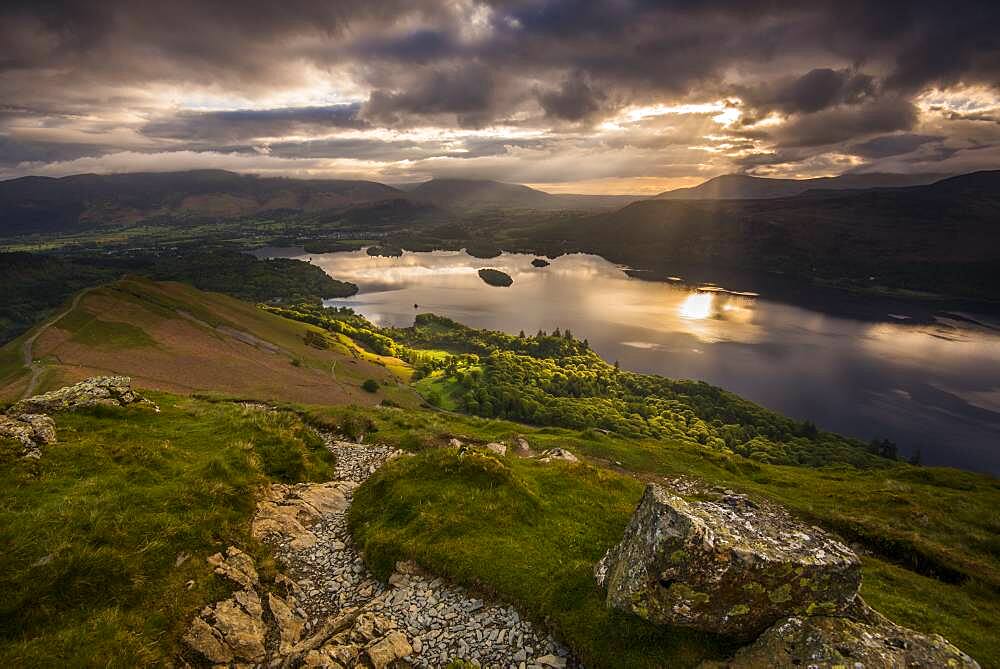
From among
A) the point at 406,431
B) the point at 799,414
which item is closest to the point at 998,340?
the point at 799,414

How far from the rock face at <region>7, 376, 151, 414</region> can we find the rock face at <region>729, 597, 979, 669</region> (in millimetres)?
31598

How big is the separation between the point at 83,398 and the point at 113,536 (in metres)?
16.1

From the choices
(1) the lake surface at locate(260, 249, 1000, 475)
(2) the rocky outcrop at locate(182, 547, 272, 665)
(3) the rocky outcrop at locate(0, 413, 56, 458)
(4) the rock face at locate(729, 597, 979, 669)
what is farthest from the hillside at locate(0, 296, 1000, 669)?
(1) the lake surface at locate(260, 249, 1000, 475)

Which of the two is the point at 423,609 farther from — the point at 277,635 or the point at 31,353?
the point at 31,353

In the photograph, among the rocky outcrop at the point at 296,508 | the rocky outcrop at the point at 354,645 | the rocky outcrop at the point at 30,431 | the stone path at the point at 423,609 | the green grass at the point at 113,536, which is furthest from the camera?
the rocky outcrop at the point at 30,431

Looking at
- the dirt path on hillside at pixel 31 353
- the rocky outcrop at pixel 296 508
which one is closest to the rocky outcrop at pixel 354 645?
the rocky outcrop at pixel 296 508

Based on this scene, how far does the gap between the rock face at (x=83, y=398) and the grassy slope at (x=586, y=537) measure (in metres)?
16.5

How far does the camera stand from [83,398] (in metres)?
25.0

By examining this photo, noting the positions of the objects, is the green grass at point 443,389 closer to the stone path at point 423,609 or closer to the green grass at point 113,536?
the green grass at point 113,536

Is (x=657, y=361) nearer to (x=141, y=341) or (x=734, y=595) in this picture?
(x=141, y=341)

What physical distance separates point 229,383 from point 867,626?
255 feet

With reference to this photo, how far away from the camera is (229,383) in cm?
6994

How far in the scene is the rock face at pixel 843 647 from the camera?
9781 mm

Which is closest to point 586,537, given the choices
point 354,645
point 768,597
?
point 768,597
